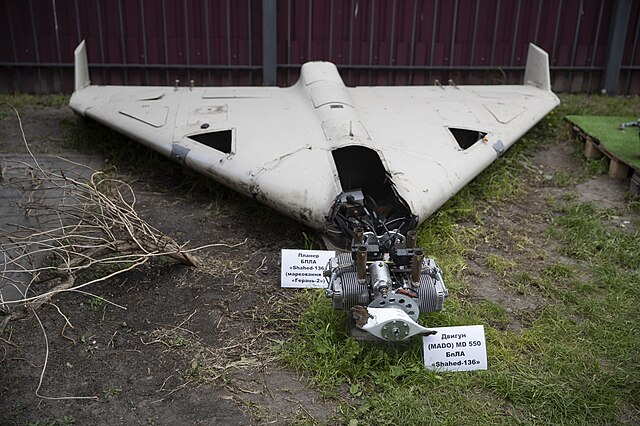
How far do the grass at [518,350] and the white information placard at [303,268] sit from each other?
0.58ft

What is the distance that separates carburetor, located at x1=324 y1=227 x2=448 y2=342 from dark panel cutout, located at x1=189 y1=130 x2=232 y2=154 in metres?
2.69

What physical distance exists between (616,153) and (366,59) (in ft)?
15.0

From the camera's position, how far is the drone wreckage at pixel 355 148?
13.9 feet

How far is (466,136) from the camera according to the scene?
751 cm

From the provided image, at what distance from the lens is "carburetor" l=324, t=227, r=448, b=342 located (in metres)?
3.95

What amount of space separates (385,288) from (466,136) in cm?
398

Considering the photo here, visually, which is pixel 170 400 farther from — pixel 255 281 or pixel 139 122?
pixel 139 122

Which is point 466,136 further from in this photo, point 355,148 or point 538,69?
point 355,148

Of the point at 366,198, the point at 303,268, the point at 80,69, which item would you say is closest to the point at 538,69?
the point at 366,198

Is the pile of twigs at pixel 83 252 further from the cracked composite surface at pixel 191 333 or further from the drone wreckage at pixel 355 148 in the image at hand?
the drone wreckage at pixel 355 148

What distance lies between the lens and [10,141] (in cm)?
849

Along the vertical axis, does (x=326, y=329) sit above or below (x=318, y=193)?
below

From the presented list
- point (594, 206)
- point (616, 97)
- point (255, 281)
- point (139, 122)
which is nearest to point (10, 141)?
point (139, 122)

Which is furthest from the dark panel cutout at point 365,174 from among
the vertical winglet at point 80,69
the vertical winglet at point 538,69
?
the vertical winglet at point 80,69
